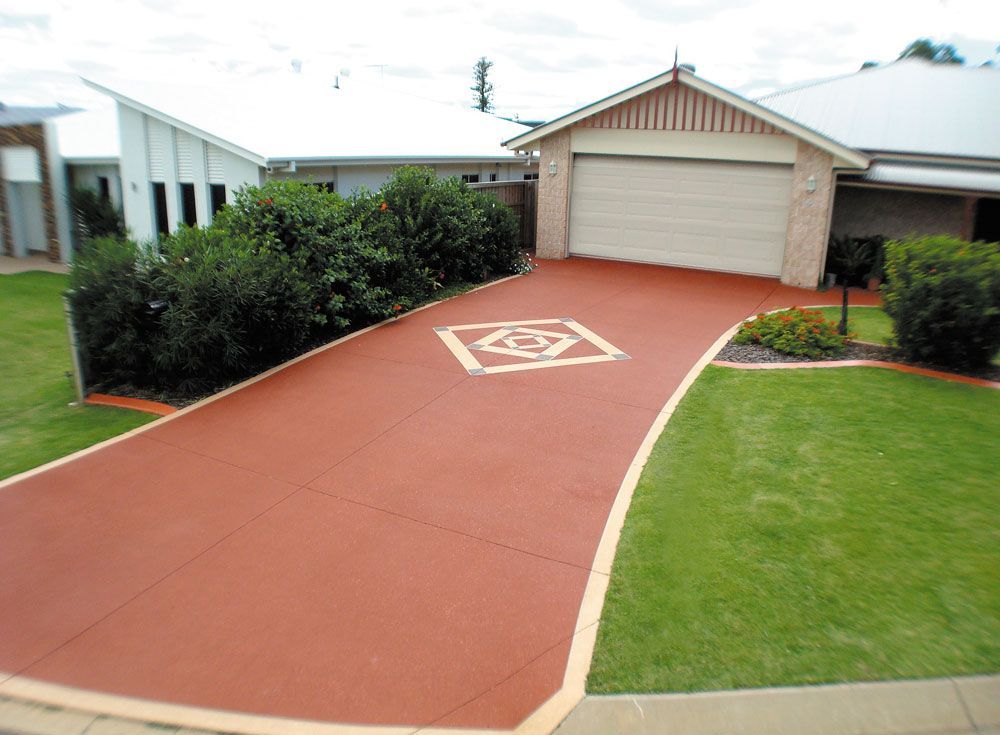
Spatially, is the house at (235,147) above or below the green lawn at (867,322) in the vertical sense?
above

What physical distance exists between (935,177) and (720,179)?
177 inches

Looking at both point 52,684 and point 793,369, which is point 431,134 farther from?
point 52,684

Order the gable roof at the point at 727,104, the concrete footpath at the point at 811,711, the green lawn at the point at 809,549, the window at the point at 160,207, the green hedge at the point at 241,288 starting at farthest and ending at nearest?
the window at the point at 160,207 → the gable roof at the point at 727,104 → the green hedge at the point at 241,288 → the green lawn at the point at 809,549 → the concrete footpath at the point at 811,711

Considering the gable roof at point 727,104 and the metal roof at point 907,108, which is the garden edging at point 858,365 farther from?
the metal roof at point 907,108

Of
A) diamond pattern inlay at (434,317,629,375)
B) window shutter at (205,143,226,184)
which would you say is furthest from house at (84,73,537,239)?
diamond pattern inlay at (434,317,629,375)

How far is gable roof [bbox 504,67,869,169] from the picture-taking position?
1511cm

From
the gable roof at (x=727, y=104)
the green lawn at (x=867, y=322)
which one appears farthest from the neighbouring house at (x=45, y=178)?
the green lawn at (x=867, y=322)

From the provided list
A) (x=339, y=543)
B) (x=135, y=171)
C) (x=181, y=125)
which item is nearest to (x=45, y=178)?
(x=135, y=171)

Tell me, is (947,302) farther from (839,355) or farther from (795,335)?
(795,335)

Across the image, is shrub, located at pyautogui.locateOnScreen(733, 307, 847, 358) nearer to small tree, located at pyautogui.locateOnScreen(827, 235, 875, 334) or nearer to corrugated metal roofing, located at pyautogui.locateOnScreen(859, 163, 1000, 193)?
small tree, located at pyautogui.locateOnScreen(827, 235, 875, 334)

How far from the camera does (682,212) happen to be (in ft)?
57.7

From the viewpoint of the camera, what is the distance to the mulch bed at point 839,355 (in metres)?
9.99

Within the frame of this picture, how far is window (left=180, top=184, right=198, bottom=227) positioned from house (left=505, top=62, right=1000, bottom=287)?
7.89 metres

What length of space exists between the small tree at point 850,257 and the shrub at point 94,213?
58.9 ft
